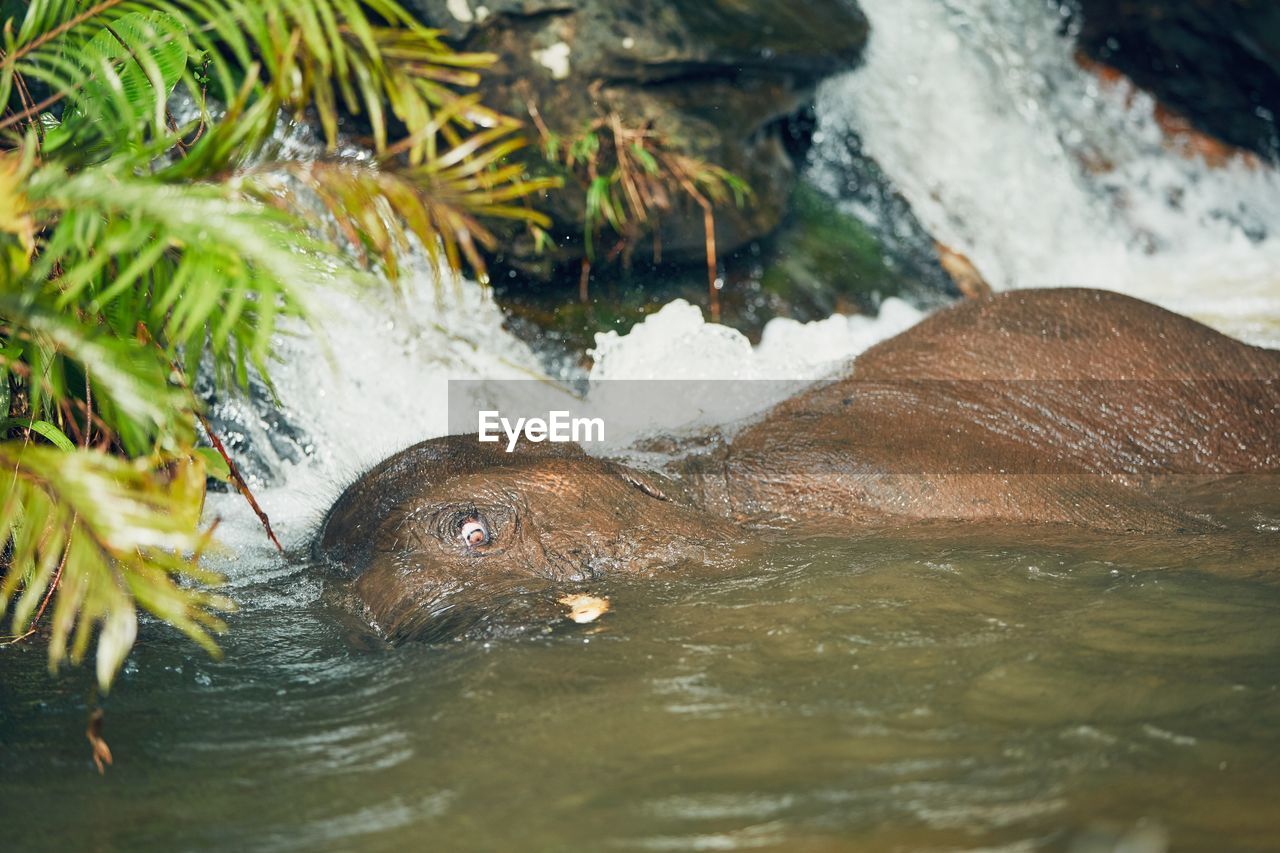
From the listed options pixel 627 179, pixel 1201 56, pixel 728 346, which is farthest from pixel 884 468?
pixel 1201 56

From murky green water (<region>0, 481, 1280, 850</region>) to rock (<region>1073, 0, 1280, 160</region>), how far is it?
841 centimetres

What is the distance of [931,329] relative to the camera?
5.98m

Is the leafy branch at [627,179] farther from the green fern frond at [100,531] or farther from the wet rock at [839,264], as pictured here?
the green fern frond at [100,531]

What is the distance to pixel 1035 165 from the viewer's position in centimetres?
1115

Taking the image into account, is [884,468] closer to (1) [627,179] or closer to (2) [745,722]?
(2) [745,722]

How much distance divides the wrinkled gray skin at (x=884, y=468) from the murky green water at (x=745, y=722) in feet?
0.86

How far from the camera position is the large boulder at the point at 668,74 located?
8.01 meters

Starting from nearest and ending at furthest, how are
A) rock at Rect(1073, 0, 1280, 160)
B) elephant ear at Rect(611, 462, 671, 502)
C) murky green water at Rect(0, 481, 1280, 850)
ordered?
murky green water at Rect(0, 481, 1280, 850), elephant ear at Rect(611, 462, 671, 502), rock at Rect(1073, 0, 1280, 160)

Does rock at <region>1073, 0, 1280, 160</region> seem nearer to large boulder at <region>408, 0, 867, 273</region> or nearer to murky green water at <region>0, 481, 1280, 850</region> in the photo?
large boulder at <region>408, 0, 867, 273</region>

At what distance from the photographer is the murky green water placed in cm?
267

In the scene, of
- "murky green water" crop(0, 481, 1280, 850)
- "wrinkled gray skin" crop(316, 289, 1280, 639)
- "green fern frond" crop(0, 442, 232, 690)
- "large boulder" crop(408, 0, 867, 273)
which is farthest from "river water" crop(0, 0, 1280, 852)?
"large boulder" crop(408, 0, 867, 273)

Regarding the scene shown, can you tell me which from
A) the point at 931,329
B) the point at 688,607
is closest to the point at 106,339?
the point at 688,607

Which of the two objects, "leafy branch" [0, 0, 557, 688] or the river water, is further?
"leafy branch" [0, 0, 557, 688]

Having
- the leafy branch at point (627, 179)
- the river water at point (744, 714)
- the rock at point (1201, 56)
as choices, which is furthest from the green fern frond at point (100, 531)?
the rock at point (1201, 56)
